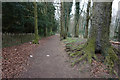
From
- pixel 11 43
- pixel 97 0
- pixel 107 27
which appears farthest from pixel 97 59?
pixel 11 43

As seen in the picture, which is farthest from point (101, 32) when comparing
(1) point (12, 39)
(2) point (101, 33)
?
(1) point (12, 39)

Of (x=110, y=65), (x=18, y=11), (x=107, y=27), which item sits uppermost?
(x=18, y=11)

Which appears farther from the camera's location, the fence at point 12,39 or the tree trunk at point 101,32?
the fence at point 12,39

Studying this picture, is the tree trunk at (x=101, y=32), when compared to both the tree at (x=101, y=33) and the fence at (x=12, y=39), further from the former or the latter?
the fence at (x=12, y=39)

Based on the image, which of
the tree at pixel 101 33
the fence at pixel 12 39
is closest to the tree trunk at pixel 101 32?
the tree at pixel 101 33

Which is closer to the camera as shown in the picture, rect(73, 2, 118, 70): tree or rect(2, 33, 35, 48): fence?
rect(73, 2, 118, 70): tree

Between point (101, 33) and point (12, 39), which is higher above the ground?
point (101, 33)

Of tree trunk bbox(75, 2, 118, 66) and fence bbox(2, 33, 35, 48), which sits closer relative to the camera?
tree trunk bbox(75, 2, 118, 66)

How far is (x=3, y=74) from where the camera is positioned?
3.14 metres

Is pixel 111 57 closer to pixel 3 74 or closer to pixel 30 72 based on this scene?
pixel 30 72

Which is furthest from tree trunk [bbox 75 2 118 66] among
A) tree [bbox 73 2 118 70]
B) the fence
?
the fence

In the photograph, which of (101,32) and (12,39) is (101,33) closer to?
(101,32)

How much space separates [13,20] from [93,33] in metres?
9.97

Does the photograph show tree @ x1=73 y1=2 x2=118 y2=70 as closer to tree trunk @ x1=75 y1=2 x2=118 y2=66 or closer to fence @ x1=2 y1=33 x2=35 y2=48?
tree trunk @ x1=75 y1=2 x2=118 y2=66
